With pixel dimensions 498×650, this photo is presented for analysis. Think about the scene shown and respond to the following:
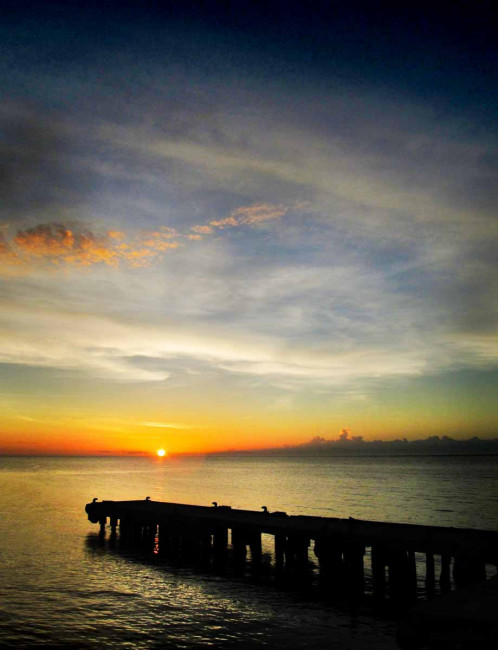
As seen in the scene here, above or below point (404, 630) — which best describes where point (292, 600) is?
below

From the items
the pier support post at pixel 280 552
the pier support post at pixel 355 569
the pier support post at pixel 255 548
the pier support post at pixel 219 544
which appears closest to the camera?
the pier support post at pixel 355 569

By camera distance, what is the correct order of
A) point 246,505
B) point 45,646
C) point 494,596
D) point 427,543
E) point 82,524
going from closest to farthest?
point 494,596
point 45,646
point 427,543
point 82,524
point 246,505

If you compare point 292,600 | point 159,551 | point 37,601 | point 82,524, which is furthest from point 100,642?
point 82,524

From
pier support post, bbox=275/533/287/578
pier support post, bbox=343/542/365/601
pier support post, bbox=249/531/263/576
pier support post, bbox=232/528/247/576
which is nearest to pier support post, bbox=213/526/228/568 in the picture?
pier support post, bbox=232/528/247/576

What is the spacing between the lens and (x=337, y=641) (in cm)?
1678

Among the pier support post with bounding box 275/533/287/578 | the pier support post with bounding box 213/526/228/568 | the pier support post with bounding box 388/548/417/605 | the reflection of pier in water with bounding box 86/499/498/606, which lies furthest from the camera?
the pier support post with bounding box 213/526/228/568

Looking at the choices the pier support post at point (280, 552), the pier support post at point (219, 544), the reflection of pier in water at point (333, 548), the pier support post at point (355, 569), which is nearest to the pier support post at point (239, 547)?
the reflection of pier in water at point (333, 548)

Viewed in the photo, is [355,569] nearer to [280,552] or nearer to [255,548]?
[280,552]

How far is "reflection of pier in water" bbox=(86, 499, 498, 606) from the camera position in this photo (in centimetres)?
2072

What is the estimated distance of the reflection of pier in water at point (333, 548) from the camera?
20719 mm

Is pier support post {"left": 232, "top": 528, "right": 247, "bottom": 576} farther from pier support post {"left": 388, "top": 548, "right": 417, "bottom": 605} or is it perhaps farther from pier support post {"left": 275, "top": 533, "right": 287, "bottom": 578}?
pier support post {"left": 388, "top": 548, "right": 417, "bottom": 605}

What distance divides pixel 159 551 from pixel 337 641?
18.1 meters

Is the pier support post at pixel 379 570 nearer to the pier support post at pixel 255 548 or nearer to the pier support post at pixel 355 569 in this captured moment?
the pier support post at pixel 355 569

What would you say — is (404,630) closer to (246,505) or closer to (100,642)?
(100,642)
